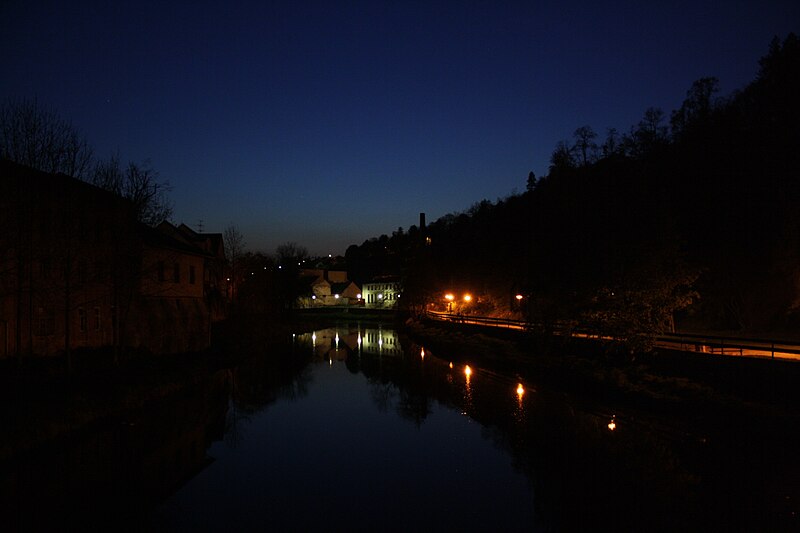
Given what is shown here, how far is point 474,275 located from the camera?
61688mm

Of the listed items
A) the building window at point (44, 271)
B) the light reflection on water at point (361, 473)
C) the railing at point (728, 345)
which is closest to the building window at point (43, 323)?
the building window at point (44, 271)

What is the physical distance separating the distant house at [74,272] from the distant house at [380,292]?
8229cm

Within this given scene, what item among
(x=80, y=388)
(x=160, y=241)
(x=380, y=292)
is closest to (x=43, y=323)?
(x=80, y=388)

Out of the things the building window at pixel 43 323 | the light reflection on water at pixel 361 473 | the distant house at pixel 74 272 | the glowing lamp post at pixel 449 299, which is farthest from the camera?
the glowing lamp post at pixel 449 299

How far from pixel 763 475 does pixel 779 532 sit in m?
3.45

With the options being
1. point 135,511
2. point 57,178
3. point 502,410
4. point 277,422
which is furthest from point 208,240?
point 135,511

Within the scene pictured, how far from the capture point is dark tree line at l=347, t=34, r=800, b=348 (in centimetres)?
2450

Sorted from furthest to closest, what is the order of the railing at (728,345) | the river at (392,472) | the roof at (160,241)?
the roof at (160,241) < the railing at (728,345) < the river at (392,472)

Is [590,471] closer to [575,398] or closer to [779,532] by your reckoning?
[779,532]

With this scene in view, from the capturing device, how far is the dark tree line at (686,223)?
A: 2450 cm

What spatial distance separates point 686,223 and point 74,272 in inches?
1269

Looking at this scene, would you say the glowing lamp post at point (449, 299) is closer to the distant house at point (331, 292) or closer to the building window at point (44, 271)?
Result: the building window at point (44, 271)

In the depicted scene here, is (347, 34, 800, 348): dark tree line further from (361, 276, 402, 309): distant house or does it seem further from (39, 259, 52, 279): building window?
(361, 276, 402, 309): distant house

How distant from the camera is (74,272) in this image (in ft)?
74.0
